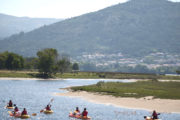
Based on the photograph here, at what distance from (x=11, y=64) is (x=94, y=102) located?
113 m

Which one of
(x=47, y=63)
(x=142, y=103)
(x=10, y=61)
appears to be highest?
(x=10, y=61)

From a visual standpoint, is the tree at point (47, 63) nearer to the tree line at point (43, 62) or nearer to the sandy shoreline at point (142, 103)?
the tree line at point (43, 62)

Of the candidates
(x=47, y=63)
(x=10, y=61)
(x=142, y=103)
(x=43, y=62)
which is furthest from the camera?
(x=10, y=61)

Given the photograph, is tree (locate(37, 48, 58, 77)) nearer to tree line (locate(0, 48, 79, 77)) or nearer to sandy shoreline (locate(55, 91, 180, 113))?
tree line (locate(0, 48, 79, 77))

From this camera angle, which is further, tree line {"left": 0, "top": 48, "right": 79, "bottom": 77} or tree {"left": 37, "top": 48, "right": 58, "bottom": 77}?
tree line {"left": 0, "top": 48, "right": 79, "bottom": 77}

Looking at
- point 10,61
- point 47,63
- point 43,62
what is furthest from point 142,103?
point 10,61

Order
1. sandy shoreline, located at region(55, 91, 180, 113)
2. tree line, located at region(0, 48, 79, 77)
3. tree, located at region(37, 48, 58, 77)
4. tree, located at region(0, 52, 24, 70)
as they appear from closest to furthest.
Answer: sandy shoreline, located at region(55, 91, 180, 113)
tree, located at region(37, 48, 58, 77)
tree line, located at region(0, 48, 79, 77)
tree, located at region(0, 52, 24, 70)

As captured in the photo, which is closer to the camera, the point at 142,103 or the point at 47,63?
the point at 142,103

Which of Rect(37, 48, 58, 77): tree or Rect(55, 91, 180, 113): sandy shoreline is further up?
Rect(37, 48, 58, 77): tree

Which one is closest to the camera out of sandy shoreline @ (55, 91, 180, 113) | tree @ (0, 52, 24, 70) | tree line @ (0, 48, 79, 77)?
sandy shoreline @ (55, 91, 180, 113)

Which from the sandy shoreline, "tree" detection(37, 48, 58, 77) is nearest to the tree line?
"tree" detection(37, 48, 58, 77)

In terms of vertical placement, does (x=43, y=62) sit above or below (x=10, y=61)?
below

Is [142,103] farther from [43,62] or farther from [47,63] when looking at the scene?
[43,62]

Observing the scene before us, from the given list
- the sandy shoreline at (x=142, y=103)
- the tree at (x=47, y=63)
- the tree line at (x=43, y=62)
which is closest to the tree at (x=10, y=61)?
the tree line at (x=43, y=62)
